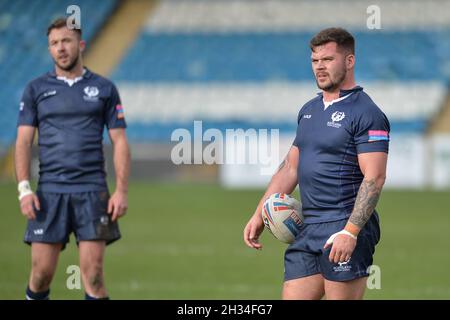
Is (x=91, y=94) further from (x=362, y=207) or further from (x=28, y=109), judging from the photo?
(x=362, y=207)

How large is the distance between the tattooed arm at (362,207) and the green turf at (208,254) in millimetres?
4432

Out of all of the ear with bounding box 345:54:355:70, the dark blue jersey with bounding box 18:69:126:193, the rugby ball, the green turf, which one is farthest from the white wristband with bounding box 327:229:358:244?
the green turf

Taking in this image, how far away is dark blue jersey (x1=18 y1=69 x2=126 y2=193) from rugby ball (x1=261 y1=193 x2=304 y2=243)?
2.02 metres

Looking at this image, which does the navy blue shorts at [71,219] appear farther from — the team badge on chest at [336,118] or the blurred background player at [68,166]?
the team badge on chest at [336,118]

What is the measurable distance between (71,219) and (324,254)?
2570 millimetres

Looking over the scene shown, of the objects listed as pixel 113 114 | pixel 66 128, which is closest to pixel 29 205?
pixel 66 128

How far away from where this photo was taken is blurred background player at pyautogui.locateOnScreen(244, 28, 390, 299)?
543cm

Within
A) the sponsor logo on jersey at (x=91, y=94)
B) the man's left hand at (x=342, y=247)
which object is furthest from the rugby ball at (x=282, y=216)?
the sponsor logo on jersey at (x=91, y=94)

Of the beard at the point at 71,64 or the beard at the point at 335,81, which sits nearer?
the beard at the point at 335,81

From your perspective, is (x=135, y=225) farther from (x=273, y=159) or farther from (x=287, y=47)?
(x=287, y=47)

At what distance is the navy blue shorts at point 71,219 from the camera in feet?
23.7

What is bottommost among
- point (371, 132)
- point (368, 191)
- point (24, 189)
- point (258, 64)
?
point (24, 189)

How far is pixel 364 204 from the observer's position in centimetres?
536

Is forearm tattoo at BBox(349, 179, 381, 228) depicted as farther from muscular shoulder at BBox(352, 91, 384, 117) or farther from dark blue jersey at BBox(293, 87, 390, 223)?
muscular shoulder at BBox(352, 91, 384, 117)
